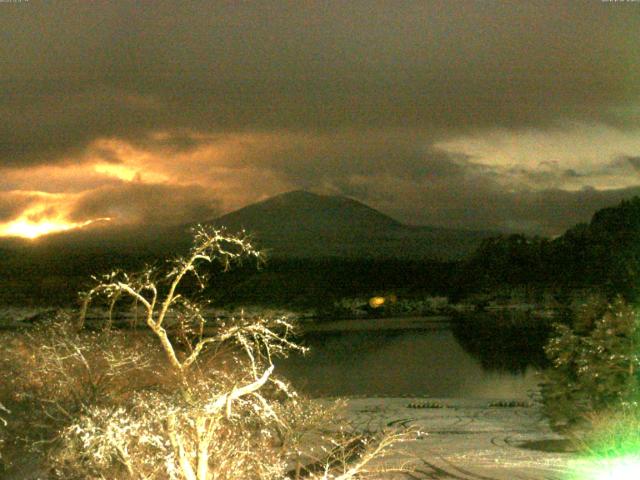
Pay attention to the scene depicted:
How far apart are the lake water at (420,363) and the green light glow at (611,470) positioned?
1748cm

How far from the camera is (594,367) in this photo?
2773 cm

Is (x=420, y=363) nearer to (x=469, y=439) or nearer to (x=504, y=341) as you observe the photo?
(x=504, y=341)

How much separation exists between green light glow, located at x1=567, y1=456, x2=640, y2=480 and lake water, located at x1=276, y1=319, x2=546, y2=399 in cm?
1748

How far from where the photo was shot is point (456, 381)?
55.6m

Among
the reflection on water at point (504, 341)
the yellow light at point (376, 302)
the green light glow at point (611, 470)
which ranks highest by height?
the green light glow at point (611, 470)

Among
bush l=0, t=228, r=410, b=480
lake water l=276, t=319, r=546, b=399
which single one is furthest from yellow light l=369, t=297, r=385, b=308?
bush l=0, t=228, r=410, b=480

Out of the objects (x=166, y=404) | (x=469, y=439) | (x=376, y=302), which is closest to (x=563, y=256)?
(x=376, y=302)

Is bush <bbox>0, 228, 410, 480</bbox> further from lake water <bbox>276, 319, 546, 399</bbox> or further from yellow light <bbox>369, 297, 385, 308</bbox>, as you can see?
yellow light <bbox>369, 297, 385, 308</bbox>

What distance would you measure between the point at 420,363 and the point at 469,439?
3432cm

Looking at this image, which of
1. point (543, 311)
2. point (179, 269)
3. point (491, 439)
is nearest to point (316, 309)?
point (543, 311)

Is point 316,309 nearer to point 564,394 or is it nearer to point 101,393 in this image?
point 564,394

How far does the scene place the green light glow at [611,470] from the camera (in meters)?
22.2

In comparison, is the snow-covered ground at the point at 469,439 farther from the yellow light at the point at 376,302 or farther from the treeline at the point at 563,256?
the yellow light at the point at 376,302

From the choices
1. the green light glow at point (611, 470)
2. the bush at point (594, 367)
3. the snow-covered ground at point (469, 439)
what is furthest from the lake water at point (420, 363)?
the green light glow at point (611, 470)
